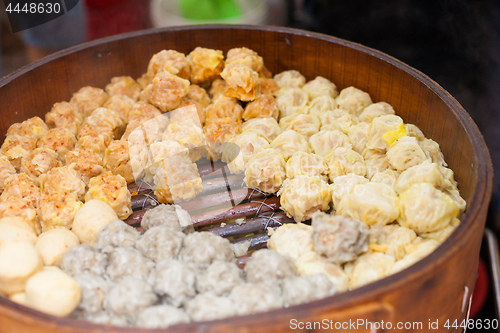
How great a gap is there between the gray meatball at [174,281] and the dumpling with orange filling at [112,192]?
75 centimetres

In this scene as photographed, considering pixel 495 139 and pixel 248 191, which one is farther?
pixel 495 139

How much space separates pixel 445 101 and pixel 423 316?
1.49m

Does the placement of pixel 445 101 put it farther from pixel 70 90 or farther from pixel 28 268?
pixel 70 90

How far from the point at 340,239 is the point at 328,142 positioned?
1065 mm

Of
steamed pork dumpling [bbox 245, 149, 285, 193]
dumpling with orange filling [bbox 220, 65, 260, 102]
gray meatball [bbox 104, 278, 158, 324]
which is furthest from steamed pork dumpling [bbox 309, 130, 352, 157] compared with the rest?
gray meatball [bbox 104, 278, 158, 324]

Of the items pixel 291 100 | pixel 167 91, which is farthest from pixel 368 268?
pixel 167 91

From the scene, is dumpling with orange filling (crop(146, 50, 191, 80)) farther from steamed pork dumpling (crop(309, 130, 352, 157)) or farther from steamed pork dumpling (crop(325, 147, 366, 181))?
steamed pork dumpling (crop(325, 147, 366, 181))

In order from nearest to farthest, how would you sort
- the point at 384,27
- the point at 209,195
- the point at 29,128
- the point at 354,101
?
the point at 209,195 < the point at 29,128 < the point at 354,101 < the point at 384,27

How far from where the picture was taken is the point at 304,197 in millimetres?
2793

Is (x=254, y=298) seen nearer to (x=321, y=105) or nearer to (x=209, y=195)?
(x=209, y=195)

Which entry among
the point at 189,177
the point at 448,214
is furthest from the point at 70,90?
the point at 448,214

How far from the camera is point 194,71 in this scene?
3.79 metres

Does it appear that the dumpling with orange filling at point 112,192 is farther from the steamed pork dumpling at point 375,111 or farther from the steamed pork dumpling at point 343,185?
the steamed pork dumpling at point 375,111

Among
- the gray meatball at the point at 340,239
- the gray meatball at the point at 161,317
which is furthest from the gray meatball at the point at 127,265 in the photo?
the gray meatball at the point at 340,239
